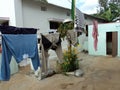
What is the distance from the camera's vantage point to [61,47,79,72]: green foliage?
29.3ft

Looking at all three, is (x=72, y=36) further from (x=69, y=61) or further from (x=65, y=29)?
(x=69, y=61)

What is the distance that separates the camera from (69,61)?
29.8ft

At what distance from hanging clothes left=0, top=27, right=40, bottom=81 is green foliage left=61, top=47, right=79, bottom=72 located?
95.2 inches

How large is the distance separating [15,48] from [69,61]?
386 centimetres

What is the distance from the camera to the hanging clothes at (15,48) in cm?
533

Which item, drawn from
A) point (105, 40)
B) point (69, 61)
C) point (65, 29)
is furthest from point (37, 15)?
point (105, 40)

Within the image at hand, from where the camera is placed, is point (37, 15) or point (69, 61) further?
point (37, 15)

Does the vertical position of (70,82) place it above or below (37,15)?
below

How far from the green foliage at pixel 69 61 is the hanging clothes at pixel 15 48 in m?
2.42

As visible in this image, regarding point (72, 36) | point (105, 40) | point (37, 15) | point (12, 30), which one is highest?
point (37, 15)

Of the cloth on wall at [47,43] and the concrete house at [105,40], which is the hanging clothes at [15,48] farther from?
the concrete house at [105,40]

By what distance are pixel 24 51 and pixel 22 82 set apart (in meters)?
2.36

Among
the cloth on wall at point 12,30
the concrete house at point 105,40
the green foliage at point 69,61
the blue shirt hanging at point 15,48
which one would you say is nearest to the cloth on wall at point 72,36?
the green foliage at point 69,61

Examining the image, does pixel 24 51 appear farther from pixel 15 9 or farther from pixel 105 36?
pixel 105 36
